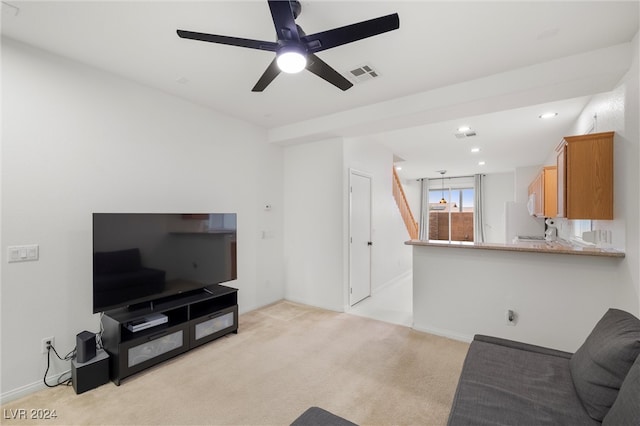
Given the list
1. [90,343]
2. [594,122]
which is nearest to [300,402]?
[90,343]

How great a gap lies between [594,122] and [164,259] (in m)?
4.97

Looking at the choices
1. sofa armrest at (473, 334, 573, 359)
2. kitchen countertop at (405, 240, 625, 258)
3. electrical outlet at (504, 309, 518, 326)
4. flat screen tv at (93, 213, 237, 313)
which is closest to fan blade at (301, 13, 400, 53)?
flat screen tv at (93, 213, 237, 313)

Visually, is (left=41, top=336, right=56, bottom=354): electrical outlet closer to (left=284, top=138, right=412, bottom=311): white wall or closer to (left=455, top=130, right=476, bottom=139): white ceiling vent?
(left=284, top=138, right=412, bottom=311): white wall

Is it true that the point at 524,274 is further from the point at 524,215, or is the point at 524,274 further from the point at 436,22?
the point at 524,215

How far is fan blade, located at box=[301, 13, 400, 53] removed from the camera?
1573 mm

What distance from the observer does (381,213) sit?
18.1 ft

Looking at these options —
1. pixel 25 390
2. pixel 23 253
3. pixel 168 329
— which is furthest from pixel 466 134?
pixel 25 390

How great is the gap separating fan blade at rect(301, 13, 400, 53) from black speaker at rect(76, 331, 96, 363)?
284cm

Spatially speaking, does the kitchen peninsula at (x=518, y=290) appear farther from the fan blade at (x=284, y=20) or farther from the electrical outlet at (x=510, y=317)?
the fan blade at (x=284, y=20)

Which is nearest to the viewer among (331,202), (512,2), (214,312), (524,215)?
(512,2)

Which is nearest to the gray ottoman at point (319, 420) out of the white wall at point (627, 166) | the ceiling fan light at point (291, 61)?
the ceiling fan light at point (291, 61)

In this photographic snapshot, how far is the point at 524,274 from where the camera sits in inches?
115

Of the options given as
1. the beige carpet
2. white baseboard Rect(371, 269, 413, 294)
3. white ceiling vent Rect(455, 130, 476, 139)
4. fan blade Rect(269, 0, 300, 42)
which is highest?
white ceiling vent Rect(455, 130, 476, 139)

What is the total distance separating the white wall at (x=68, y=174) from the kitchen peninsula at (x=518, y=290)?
9.99 feet
